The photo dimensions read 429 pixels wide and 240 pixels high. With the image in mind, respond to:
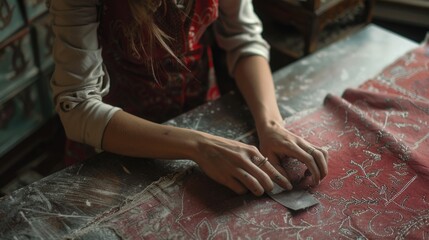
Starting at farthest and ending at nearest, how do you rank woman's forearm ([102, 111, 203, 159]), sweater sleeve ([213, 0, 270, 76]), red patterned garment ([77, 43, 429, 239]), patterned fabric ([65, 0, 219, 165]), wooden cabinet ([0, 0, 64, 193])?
wooden cabinet ([0, 0, 64, 193]) → sweater sleeve ([213, 0, 270, 76]) → patterned fabric ([65, 0, 219, 165]) → woman's forearm ([102, 111, 203, 159]) → red patterned garment ([77, 43, 429, 239])

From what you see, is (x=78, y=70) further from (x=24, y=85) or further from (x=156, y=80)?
(x=24, y=85)

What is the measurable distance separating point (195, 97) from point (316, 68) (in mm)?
325

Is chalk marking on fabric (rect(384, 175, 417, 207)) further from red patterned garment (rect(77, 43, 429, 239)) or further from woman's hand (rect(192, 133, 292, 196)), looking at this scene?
woman's hand (rect(192, 133, 292, 196))

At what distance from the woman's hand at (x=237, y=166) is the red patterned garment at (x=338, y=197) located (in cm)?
3

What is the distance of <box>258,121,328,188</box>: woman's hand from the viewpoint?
981mm

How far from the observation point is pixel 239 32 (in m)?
1.28

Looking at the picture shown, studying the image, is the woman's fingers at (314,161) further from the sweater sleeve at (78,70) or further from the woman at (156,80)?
the sweater sleeve at (78,70)

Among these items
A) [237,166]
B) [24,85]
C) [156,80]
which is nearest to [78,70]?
[156,80]

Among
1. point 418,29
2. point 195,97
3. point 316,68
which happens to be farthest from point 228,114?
point 418,29

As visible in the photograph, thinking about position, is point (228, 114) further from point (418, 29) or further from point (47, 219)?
point (418, 29)

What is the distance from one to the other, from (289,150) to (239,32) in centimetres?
39

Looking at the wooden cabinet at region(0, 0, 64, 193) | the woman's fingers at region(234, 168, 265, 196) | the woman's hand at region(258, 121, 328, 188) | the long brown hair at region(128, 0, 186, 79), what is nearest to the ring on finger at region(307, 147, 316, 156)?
the woman's hand at region(258, 121, 328, 188)

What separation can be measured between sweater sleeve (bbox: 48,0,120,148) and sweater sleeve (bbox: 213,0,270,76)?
34 cm

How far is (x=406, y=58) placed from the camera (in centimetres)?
133
